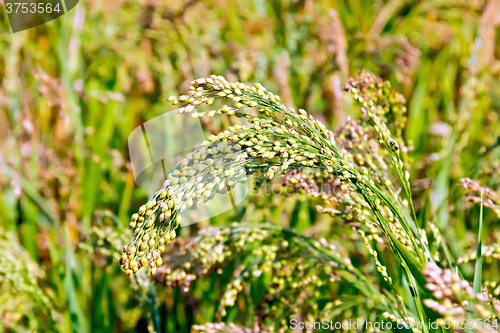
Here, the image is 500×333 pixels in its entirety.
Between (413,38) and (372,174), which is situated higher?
(413,38)

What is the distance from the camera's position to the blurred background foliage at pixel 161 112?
1.41 m

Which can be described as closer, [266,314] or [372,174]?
[372,174]

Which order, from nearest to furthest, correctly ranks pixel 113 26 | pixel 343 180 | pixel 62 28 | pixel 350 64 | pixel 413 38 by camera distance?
pixel 343 180 → pixel 62 28 → pixel 350 64 → pixel 113 26 → pixel 413 38

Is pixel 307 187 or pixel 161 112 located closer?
pixel 307 187

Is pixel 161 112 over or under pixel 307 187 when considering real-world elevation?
over

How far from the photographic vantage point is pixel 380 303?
3.15 feet

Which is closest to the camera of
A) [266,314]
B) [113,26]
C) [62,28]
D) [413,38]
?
[266,314]

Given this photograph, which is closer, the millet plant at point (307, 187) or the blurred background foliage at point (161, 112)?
the millet plant at point (307, 187)

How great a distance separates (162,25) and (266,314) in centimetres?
169

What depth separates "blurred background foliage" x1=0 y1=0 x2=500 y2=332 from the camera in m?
1.41

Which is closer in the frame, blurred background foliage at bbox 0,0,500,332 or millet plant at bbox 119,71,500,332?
millet plant at bbox 119,71,500,332

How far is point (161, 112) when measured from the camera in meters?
2.11

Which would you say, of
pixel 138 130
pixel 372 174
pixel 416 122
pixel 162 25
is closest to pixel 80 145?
pixel 138 130

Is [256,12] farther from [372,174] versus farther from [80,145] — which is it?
[372,174]
